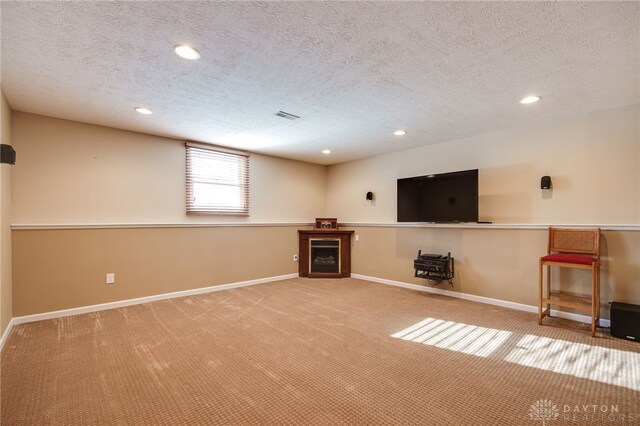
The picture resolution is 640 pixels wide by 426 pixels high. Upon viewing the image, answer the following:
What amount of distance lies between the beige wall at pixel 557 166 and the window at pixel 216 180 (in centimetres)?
291

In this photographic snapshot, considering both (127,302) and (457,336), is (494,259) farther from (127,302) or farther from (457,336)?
(127,302)

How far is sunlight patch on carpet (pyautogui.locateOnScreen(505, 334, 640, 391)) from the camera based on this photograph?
6.74ft

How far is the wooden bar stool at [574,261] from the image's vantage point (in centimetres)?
281

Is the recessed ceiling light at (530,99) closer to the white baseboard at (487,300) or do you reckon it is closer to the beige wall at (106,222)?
the white baseboard at (487,300)

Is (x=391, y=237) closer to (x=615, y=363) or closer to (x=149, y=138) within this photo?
(x=615, y=363)

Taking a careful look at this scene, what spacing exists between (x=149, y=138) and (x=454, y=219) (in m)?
4.45

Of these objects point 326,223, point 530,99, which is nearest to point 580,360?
point 530,99

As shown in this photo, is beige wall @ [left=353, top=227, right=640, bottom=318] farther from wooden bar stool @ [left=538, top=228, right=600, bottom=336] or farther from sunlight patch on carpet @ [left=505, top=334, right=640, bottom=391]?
sunlight patch on carpet @ [left=505, top=334, right=640, bottom=391]

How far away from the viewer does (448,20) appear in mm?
1735

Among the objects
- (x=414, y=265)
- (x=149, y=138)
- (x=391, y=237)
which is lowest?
(x=414, y=265)

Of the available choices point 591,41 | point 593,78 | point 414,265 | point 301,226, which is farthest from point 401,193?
point 591,41

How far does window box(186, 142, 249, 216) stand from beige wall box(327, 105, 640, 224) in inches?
114

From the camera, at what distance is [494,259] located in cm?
389

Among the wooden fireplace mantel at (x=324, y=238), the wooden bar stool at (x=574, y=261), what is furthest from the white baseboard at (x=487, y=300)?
the wooden fireplace mantel at (x=324, y=238)
